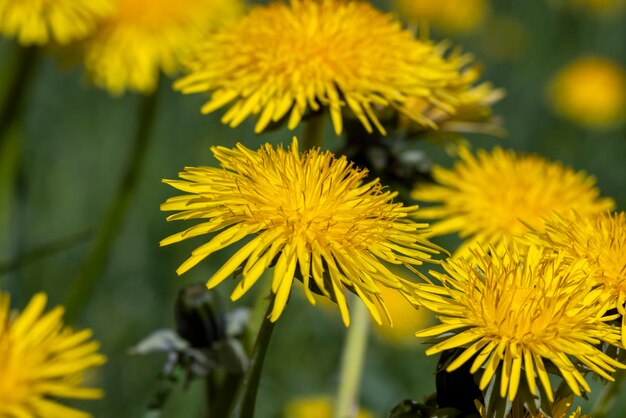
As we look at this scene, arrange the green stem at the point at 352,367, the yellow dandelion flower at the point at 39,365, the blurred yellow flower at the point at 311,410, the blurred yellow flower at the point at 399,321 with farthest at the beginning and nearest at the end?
the blurred yellow flower at the point at 399,321
the blurred yellow flower at the point at 311,410
the green stem at the point at 352,367
the yellow dandelion flower at the point at 39,365

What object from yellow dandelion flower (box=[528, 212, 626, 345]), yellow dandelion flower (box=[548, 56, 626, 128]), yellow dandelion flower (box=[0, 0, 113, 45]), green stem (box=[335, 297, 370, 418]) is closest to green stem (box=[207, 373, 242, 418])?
green stem (box=[335, 297, 370, 418])

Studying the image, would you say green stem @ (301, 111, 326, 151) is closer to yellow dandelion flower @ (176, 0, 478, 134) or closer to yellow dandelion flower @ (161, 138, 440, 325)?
yellow dandelion flower @ (176, 0, 478, 134)

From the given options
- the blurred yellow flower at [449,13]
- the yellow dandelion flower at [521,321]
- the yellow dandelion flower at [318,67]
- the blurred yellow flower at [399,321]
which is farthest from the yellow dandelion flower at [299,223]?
the blurred yellow flower at [449,13]

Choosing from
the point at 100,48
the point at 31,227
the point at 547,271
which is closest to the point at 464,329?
the point at 547,271

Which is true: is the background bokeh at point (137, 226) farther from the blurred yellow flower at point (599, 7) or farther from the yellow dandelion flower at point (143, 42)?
the blurred yellow flower at point (599, 7)

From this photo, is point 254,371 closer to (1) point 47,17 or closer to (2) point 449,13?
(1) point 47,17
